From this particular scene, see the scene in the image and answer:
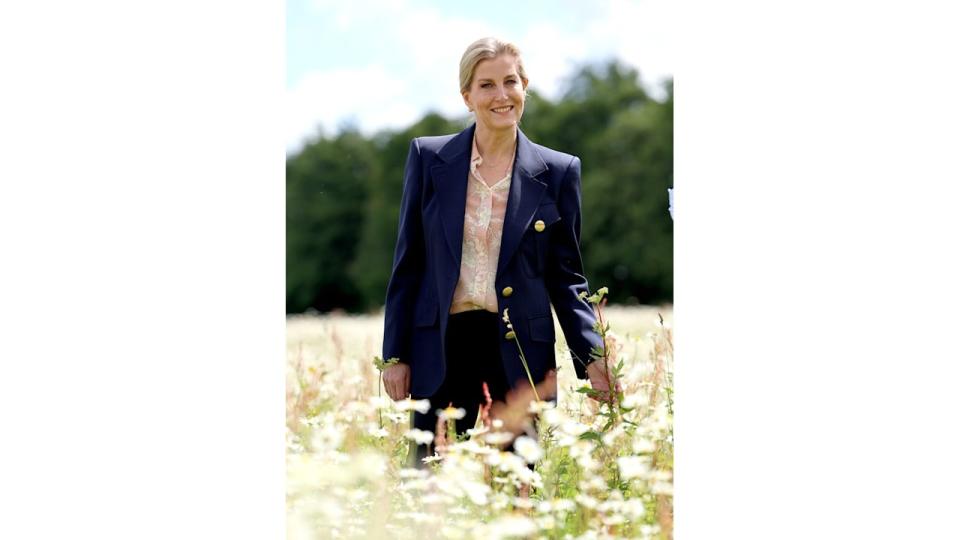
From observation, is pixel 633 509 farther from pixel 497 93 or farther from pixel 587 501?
pixel 497 93

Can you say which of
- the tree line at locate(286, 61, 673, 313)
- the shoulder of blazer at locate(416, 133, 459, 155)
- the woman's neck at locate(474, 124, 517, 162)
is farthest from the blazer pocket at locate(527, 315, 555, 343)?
the tree line at locate(286, 61, 673, 313)

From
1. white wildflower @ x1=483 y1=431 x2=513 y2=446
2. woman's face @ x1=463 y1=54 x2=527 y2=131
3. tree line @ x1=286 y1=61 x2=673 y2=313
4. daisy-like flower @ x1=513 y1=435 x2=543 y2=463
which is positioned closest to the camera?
daisy-like flower @ x1=513 y1=435 x2=543 y2=463

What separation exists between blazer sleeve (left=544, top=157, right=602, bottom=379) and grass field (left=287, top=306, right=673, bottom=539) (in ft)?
0.45

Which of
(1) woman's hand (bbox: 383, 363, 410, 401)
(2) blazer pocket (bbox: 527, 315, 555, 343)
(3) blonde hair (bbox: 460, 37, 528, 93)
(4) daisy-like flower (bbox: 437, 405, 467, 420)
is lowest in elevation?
(4) daisy-like flower (bbox: 437, 405, 467, 420)

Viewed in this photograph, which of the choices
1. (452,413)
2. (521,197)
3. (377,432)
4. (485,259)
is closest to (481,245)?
(485,259)

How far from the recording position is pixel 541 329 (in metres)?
3.44

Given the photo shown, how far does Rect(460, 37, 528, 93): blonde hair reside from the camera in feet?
10.9

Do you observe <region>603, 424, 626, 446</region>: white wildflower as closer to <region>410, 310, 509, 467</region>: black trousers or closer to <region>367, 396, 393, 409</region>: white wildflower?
<region>410, 310, 509, 467</region>: black trousers
